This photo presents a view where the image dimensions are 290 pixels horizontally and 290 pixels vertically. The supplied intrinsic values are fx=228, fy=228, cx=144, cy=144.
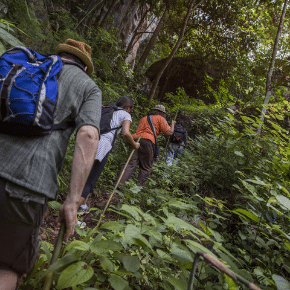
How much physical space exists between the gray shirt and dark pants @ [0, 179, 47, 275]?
0.26 ft

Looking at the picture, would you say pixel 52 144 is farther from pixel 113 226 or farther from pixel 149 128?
pixel 149 128

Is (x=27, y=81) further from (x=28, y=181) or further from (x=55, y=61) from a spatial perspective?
(x=28, y=181)

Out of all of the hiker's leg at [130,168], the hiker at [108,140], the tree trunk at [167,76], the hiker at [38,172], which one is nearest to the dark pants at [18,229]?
the hiker at [38,172]

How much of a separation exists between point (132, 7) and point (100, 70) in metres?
7.22

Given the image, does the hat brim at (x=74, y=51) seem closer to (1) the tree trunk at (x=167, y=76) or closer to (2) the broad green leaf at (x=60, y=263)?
(2) the broad green leaf at (x=60, y=263)

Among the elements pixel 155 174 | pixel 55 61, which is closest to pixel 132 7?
pixel 155 174

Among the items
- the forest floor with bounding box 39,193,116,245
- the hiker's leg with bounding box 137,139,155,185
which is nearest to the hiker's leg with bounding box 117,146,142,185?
the hiker's leg with bounding box 137,139,155,185

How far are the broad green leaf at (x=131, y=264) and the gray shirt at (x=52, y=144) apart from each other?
0.54 m

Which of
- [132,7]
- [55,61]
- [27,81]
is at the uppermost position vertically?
[132,7]

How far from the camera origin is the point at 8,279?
125cm

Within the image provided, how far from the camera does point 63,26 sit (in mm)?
8781

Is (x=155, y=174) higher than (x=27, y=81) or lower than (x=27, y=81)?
lower

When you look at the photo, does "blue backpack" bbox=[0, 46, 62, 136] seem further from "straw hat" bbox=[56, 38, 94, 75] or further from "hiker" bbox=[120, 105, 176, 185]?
"hiker" bbox=[120, 105, 176, 185]

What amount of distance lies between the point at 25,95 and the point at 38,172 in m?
0.41
